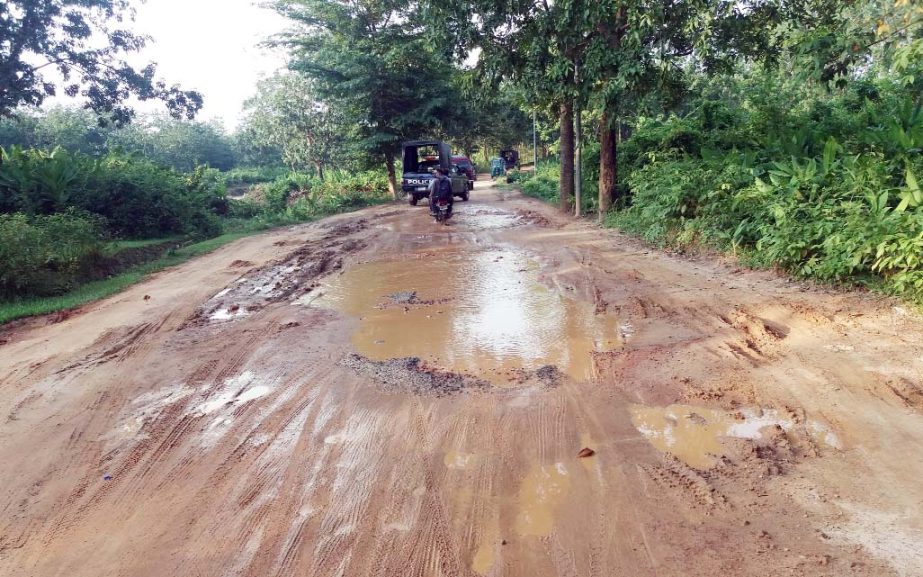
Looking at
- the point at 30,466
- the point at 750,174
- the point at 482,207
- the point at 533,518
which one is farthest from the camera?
the point at 482,207

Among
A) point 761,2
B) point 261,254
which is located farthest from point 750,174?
point 261,254

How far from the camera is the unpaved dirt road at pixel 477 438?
9.04ft

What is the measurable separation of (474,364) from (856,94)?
1203 cm

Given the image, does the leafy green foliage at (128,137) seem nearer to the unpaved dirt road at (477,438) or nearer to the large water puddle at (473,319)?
the large water puddle at (473,319)

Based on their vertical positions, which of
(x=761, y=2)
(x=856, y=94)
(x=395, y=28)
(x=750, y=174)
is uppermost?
(x=395, y=28)

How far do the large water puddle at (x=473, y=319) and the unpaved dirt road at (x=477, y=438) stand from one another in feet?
0.17

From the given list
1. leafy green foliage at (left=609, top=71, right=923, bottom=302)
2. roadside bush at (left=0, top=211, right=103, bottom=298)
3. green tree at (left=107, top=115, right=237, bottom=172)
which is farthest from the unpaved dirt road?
green tree at (left=107, top=115, right=237, bottom=172)

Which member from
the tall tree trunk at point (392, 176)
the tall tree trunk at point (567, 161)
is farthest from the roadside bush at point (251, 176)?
the tall tree trunk at point (567, 161)

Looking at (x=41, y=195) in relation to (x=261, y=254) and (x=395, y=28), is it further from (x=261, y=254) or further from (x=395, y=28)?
(x=395, y=28)

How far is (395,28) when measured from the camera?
23453 millimetres

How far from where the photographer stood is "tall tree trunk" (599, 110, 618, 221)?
1336 centimetres

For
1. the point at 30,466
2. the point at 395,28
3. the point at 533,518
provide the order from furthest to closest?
the point at 395,28 → the point at 30,466 → the point at 533,518

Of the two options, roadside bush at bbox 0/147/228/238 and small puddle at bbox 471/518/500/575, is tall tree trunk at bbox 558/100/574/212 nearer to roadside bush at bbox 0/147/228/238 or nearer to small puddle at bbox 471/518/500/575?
roadside bush at bbox 0/147/228/238

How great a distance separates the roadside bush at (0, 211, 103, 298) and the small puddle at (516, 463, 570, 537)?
9.03 meters
